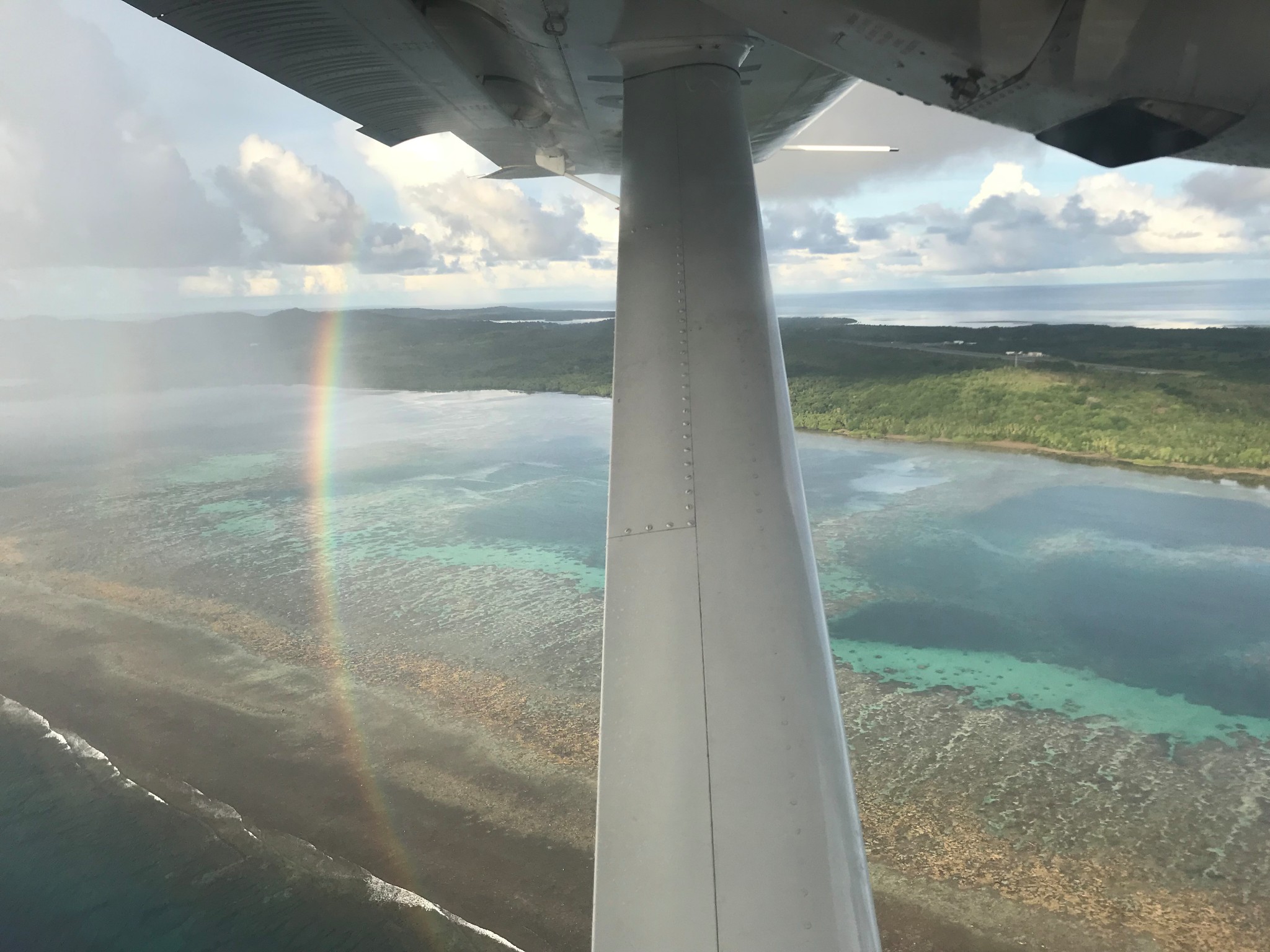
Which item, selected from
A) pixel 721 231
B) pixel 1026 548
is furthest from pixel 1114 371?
pixel 721 231

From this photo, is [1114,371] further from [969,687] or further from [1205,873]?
[1205,873]

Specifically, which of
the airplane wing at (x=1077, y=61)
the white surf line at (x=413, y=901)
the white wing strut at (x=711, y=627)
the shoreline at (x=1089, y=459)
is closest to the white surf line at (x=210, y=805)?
the white surf line at (x=413, y=901)

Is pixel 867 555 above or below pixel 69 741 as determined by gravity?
above

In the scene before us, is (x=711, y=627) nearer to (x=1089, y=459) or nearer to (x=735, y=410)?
(x=735, y=410)

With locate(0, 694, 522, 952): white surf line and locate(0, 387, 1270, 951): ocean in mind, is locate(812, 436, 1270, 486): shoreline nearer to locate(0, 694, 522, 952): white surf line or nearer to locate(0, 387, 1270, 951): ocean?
locate(0, 387, 1270, 951): ocean

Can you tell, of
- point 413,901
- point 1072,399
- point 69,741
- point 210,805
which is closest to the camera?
point 413,901

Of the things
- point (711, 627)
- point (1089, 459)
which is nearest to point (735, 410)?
point (711, 627)
